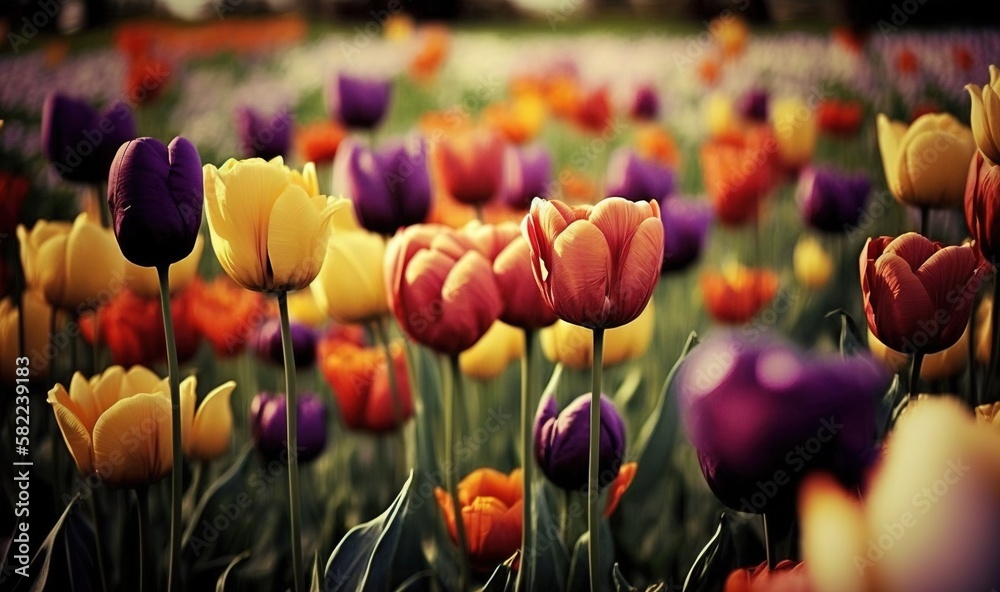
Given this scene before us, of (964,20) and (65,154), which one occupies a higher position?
(964,20)

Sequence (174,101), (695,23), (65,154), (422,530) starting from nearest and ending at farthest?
(422,530), (65,154), (174,101), (695,23)

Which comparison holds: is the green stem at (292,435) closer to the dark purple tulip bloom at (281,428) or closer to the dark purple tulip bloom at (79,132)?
the dark purple tulip bloom at (281,428)

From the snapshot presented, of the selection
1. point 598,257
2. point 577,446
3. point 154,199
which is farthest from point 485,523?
point 154,199

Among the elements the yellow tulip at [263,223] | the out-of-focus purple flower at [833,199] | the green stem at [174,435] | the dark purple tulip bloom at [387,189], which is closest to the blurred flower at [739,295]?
the out-of-focus purple flower at [833,199]

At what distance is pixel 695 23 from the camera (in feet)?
15.6

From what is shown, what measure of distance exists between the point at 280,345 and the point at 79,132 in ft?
1.49

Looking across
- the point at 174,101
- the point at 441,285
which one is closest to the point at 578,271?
the point at 441,285

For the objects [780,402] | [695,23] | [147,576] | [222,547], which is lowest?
[222,547]

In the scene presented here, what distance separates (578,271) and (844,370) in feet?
0.83

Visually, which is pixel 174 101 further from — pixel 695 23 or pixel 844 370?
pixel 844 370

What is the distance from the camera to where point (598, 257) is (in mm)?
716

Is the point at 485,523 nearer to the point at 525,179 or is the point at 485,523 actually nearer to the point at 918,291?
the point at 918,291

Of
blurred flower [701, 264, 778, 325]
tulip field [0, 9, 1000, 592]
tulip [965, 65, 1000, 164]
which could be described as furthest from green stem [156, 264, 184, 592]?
blurred flower [701, 264, 778, 325]

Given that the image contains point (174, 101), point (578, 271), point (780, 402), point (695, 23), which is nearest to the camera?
point (780, 402)
